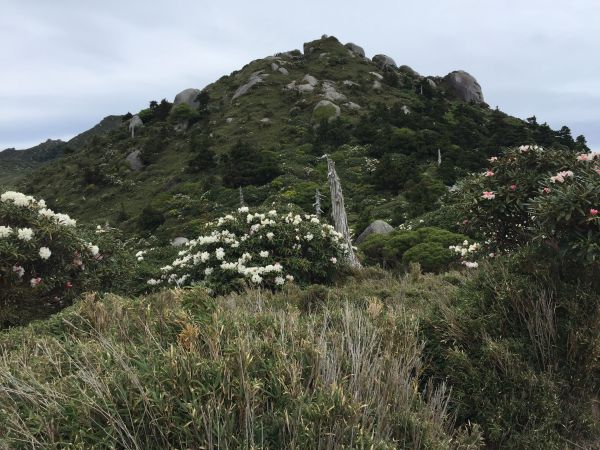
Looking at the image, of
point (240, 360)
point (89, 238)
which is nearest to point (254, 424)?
point (240, 360)

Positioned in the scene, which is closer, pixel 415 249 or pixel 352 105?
pixel 415 249

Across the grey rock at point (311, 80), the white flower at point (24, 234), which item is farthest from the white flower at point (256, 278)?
the grey rock at point (311, 80)

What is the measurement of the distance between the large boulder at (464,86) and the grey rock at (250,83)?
2320 centimetres

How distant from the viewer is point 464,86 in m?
55.2

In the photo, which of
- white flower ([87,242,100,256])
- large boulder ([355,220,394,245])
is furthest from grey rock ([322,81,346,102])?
white flower ([87,242,100,256])

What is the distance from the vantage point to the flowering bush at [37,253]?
20.9 feet

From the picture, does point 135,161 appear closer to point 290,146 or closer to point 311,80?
point 290,146

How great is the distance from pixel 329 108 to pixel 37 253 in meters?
38.7

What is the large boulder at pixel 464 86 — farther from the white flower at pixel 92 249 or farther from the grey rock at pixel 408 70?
the white flower at pixel 92 249

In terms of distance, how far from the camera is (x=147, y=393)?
2.44m

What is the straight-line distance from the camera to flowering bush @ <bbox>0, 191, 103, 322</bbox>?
20.9ft

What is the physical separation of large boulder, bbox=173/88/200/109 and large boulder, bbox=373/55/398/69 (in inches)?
1037

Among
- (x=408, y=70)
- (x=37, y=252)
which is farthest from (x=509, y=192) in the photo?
(x=408, y=70)

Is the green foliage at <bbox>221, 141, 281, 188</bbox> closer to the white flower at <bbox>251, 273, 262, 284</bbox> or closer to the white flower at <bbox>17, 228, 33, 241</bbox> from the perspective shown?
the white flower at <bbox>251, 273, 262, 284</bbox>
